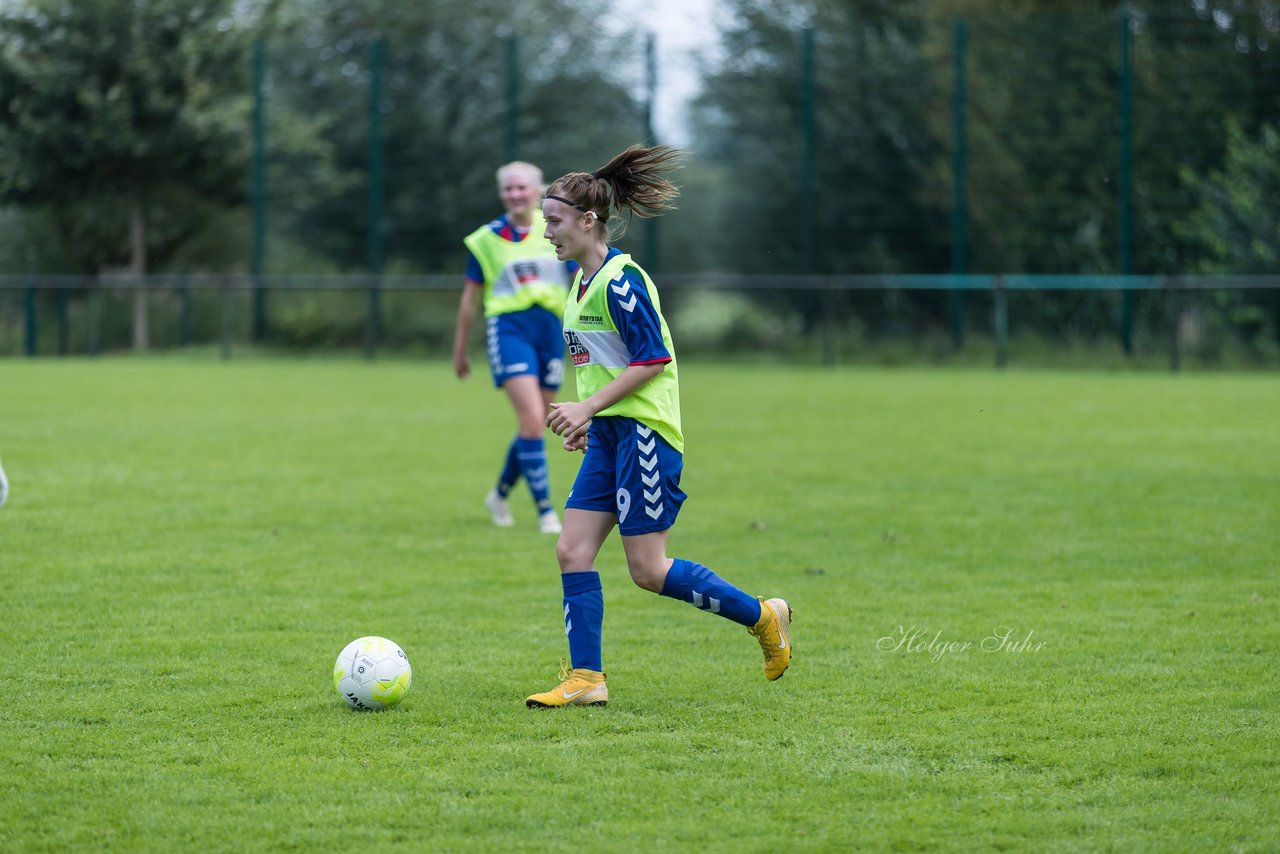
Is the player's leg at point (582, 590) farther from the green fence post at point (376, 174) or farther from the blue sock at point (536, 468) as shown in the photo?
the green fence post at point (376, 174)

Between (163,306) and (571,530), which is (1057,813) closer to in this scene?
(571,530)

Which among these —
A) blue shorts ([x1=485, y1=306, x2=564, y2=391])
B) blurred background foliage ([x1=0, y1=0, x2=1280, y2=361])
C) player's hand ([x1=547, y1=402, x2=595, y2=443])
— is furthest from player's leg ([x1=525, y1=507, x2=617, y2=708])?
blurred background foliage ([x1=0, y1=0, x2=1280, y2=361])

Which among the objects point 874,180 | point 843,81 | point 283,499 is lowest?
point 283,499

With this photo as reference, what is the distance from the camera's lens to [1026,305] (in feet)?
77.4

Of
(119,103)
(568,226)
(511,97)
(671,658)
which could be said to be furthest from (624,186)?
(119,103)

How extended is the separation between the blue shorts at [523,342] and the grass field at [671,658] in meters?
0.95

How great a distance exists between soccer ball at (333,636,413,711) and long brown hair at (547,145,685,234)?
160 centimetres

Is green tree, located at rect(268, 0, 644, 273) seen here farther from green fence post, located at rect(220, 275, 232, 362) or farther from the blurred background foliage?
green fence post, located at rect(220, 275, 232, 362)

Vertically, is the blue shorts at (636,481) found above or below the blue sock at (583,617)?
above

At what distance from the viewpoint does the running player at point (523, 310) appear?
29.6 feet

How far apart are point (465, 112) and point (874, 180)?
757cm

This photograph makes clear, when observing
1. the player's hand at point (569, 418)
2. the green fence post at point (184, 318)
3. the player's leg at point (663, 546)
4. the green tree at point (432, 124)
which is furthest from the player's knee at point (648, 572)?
the green tree at point (432, 124)

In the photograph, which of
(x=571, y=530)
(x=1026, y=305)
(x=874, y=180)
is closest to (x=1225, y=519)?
(x=571, y=530)

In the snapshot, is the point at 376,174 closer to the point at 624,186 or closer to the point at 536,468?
the point at 536,468
